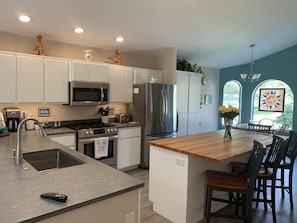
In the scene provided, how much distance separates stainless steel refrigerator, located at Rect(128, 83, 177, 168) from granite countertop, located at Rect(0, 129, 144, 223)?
8.47 feet

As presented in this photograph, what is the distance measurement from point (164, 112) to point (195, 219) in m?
2.40

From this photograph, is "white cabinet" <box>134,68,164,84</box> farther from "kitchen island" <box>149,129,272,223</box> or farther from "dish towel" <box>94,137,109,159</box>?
"kitchen island" <box>149,129,272,223</box>

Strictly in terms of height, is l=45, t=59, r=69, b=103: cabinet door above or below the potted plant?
above

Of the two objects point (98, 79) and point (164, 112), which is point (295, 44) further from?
point (98, 79)

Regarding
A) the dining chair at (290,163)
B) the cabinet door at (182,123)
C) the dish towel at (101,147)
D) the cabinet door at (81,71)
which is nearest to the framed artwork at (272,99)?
the cabinet door at (182,123)

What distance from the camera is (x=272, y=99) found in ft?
22.3

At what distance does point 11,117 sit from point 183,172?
274cm

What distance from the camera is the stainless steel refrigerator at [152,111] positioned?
4.38 m

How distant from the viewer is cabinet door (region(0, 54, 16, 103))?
3.12m

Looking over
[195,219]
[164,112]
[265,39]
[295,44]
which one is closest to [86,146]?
[164,112]

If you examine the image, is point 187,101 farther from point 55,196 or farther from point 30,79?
point 55,196

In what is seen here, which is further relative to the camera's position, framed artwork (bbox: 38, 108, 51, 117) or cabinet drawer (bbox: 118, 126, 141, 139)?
cabinet drawer (bbox: 118, 126, 141, 139)

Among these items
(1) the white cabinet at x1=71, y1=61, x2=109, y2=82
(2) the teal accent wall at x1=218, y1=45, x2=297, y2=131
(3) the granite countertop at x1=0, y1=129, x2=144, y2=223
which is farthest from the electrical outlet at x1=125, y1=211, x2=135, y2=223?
(2) the teal accent wall at x1=218, y1=45, x2=297, y2=131

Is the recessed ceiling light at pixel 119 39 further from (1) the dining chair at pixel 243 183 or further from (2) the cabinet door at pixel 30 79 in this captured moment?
(1) the dining chair at pixel 243 183
